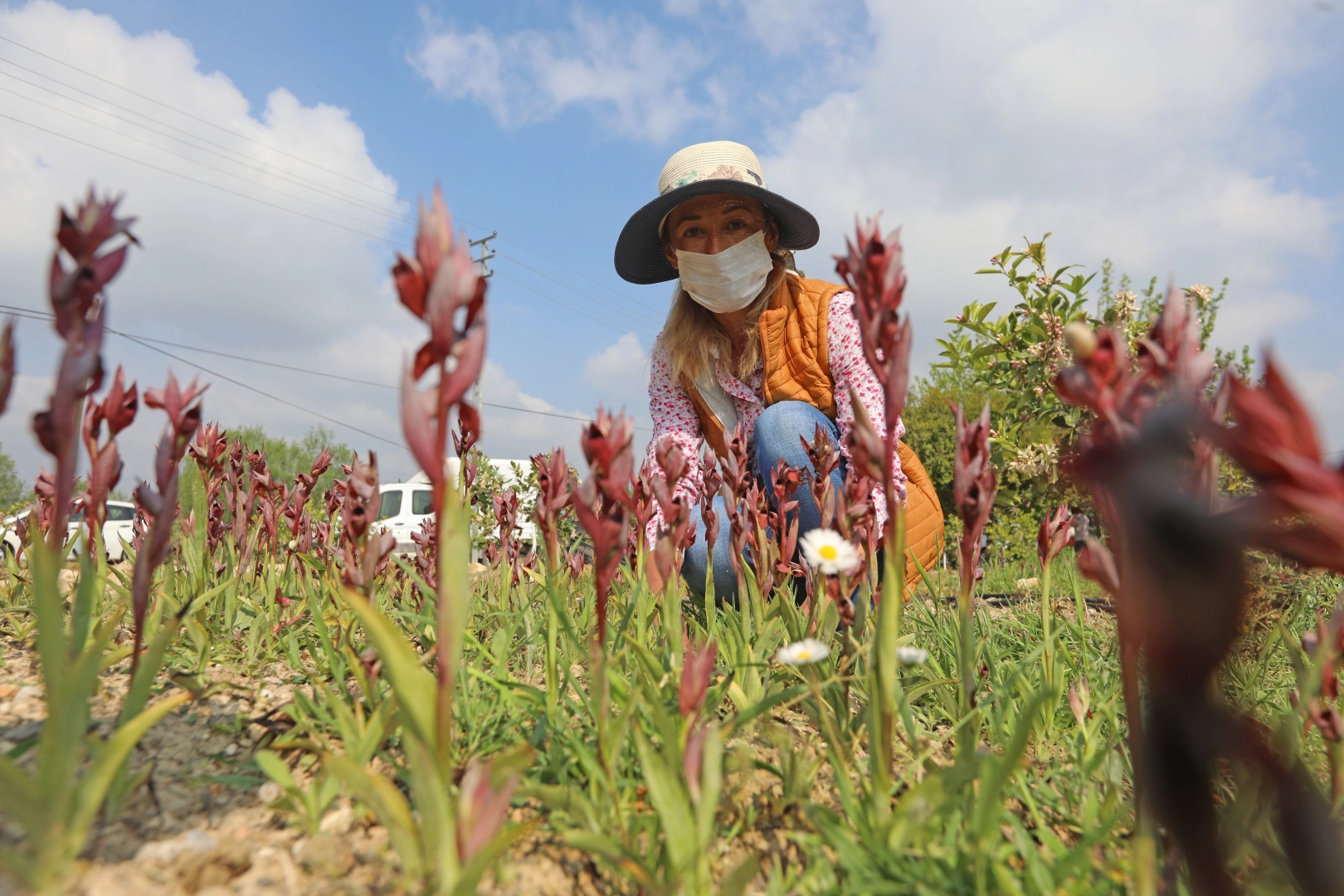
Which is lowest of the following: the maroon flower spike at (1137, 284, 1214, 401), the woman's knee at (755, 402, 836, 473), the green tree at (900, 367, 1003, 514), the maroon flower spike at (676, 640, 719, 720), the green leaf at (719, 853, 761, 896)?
the green leaf at (719, 853, 761, 896)

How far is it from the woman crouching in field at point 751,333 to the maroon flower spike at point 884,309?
2.28 metres

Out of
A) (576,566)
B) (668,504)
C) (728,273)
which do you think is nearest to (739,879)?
(668,504)

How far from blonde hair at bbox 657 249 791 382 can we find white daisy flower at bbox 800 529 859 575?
223 centimetres

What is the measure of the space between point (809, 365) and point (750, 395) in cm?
48

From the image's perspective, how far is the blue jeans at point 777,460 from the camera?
12.1 ft

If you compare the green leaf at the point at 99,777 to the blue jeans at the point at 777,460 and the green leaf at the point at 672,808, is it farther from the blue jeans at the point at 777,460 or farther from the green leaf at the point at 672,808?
the blue jeans at the point at 777,460

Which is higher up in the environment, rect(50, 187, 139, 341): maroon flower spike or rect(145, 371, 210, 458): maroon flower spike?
rect(50, 187, 139, 341): maroon flower spike

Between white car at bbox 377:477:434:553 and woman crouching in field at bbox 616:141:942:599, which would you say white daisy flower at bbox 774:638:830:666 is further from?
white car at bbox 377:477:434:553

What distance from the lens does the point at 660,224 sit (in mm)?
4367

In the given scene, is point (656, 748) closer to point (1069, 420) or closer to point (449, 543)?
point (449, 543)

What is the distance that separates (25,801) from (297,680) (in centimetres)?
118

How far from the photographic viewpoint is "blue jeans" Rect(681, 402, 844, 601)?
368cm

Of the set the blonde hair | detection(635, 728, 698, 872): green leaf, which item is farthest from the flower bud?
the blonde hair

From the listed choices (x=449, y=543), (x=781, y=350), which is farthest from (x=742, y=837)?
(x=781, y=350)
